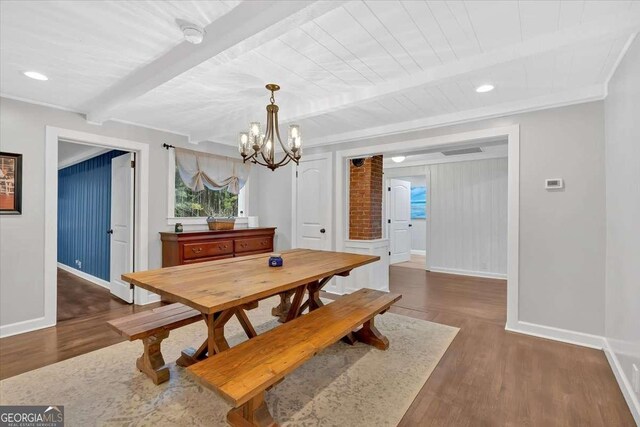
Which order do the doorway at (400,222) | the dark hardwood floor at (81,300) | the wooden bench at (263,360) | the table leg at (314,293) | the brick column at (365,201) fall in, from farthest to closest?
the doorway at (400,222), the brick column at (365,201), the dark hardwood floor at (81,300), the table leg at (314,293), the wooden bench at (263,360)

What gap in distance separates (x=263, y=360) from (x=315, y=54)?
1.98m

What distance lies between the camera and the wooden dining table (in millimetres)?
1700

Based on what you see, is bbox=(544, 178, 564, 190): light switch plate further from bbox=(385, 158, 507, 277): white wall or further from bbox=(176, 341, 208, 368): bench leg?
bbox=(176, 341, 208, 368): bench leg

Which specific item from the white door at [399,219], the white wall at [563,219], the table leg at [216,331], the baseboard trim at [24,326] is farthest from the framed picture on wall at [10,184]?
the white door at [399,219]

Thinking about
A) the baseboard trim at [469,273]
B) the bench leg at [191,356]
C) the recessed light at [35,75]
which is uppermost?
the recessed light at [35,75]

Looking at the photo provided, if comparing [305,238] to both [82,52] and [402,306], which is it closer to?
[402,306]

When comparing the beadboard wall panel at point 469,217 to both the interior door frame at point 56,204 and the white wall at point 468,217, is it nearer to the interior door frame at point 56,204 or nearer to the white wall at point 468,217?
the white wall at point 468,217

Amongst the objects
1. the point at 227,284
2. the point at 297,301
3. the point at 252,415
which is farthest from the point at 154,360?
the point at 297,301

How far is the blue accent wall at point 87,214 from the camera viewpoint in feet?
15.9

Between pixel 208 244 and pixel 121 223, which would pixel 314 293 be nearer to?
pixel 208 244

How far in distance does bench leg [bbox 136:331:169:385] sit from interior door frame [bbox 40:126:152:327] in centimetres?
186

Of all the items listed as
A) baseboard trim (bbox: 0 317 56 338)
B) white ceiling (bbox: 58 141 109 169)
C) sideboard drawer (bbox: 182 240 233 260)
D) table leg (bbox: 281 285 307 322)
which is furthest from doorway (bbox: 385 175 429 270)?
baseboard trim (bbox: 0 317 56 338)

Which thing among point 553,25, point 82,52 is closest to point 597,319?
point 553,25

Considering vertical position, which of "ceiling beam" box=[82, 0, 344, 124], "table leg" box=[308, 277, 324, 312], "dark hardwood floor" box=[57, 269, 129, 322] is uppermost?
"ceiling beam" box=[82, 0, 344, 124]
